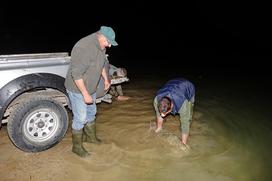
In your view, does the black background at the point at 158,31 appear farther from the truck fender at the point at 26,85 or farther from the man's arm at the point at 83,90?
the man's arm at the point at 83,90

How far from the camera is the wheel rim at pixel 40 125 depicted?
4696 mm

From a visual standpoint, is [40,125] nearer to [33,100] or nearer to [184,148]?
[33,100]

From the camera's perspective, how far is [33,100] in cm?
463

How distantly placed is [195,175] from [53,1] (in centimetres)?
3316

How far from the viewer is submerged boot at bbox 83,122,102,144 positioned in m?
5.19

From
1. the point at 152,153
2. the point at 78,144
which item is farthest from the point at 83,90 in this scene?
the point at 152,153

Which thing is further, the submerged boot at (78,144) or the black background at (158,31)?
the black background at (158,31)

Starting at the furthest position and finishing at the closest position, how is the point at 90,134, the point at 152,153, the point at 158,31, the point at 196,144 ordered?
1. the point at 158,31
2. the point at 196,144
3. the point at 90,134
4. the point at 152,153

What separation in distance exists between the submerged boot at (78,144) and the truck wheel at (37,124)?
0.99 ft

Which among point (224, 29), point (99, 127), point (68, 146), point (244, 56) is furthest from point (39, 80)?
point (224, 29)

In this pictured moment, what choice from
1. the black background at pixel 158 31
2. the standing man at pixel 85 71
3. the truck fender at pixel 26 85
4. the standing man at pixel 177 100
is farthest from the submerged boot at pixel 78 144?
the black background at pixel 158 31

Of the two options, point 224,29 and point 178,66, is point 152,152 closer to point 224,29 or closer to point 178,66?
point 178,66

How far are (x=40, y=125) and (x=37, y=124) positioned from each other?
0.15 ft

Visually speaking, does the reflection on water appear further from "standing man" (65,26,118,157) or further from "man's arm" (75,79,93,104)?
"man's arm" (75,79,93,104)
